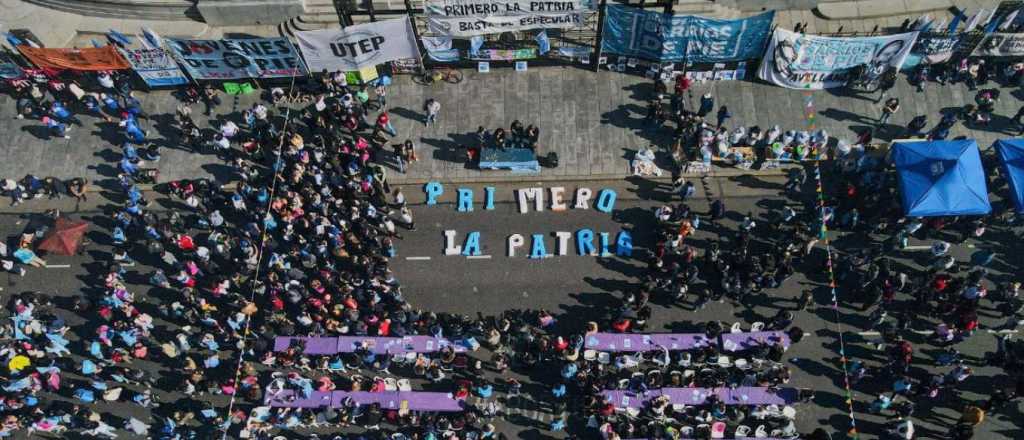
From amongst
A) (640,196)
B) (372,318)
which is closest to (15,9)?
(372,318)

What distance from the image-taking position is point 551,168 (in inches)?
1271

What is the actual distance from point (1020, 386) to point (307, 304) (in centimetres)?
2702

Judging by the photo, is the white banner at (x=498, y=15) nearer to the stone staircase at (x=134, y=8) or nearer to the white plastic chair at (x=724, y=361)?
the stone staircase at (x=134, y=8)

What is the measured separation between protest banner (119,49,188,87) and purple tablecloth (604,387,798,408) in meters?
25.3

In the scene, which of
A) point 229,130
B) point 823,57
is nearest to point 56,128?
point 229,130

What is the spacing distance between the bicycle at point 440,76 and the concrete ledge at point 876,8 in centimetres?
1847

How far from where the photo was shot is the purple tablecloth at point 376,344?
27750 mm

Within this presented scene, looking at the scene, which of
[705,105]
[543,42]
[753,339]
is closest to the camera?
[753,339]

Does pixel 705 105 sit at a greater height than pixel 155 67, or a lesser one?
lesser

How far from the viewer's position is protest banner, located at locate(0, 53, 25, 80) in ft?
108

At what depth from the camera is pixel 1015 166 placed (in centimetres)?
2797

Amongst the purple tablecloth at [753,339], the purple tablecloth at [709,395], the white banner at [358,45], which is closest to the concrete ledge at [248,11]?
the white banner at [358,45]

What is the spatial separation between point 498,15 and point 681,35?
8.32 meters

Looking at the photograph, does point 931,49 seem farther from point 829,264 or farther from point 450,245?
point 450,245
